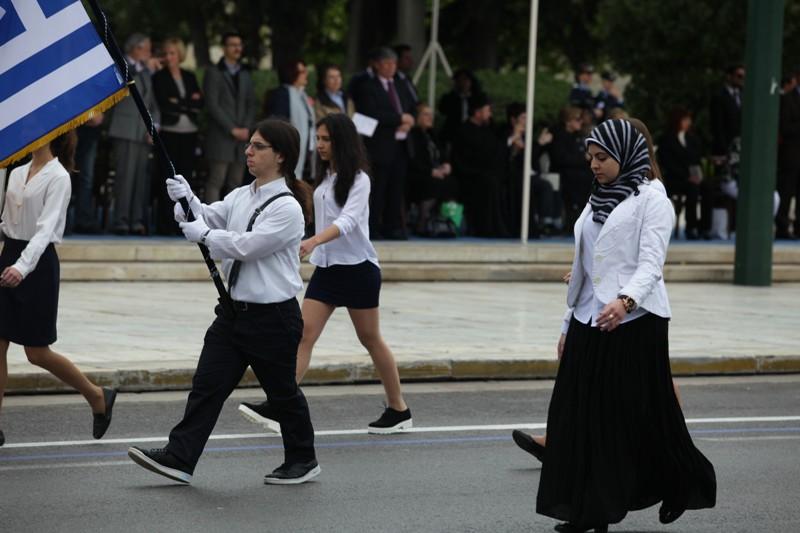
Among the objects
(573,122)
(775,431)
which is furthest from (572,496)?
(573,122)

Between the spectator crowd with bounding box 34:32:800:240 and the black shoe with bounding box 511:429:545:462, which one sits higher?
the spectator crowd with bounding box 34:32:800:240

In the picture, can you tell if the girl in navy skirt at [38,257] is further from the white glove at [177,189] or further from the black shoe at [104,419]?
the white glove at [177,189]

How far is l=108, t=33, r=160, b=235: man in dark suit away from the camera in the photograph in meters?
18.3

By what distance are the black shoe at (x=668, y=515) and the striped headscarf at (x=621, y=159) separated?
4.00ft

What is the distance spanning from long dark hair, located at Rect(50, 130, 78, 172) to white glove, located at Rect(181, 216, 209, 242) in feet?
5.51

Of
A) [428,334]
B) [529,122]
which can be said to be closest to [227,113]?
[529,122]

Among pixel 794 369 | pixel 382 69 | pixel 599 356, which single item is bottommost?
pixel 794 369

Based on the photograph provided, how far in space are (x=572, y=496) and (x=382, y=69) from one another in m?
12.1

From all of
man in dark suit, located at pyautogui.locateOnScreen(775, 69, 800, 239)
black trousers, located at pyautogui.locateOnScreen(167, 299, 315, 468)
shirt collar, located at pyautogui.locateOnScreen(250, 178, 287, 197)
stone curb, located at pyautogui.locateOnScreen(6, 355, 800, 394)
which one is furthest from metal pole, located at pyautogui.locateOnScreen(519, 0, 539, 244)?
black trousers, located at pyautogui.locateOnScreen(167, 299, 315, 468)

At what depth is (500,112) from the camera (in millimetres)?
23375

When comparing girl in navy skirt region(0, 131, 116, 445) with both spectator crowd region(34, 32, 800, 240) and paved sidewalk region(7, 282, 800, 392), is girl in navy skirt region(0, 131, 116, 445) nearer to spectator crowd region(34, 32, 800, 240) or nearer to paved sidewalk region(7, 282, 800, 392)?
paved sidewalk region(7, 282, 800, 392)

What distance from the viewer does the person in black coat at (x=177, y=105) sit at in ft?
60.0

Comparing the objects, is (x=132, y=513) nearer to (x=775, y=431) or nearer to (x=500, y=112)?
(x=775, y=431)

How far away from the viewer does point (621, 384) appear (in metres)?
7.30
